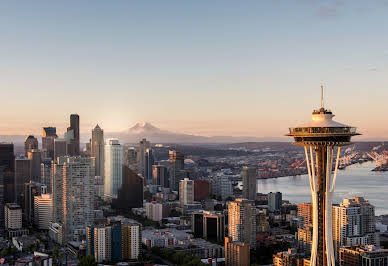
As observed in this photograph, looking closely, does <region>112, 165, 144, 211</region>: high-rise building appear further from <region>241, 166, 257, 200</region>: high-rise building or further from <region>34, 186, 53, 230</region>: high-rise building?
<region>241, 166, 257, 200</region>: high-rise building

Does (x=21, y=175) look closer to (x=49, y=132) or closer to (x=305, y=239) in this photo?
(x=49, y=132)

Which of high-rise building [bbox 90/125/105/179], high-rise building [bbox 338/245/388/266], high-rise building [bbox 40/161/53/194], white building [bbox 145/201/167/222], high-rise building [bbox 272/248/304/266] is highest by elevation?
high-rise building [bbox 90/125/105/179]

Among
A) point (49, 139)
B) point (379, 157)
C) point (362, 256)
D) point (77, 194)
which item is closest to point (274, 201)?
point (77, 194)

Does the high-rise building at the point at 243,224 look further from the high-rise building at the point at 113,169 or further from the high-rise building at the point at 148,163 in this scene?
the high-rise building at the point at 148,163

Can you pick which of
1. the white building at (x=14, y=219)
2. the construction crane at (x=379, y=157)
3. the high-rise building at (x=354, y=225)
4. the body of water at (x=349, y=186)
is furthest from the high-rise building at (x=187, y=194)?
the construction crane at (x=379, y=157)

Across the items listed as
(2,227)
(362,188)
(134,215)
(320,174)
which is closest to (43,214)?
(2,227)

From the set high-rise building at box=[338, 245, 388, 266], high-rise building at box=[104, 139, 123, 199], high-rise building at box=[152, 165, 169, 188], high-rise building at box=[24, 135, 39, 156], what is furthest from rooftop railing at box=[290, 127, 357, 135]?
high-rise building at box=[24, 135, 39, 156]

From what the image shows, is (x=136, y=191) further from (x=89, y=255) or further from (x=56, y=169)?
(x=89, y=255)
